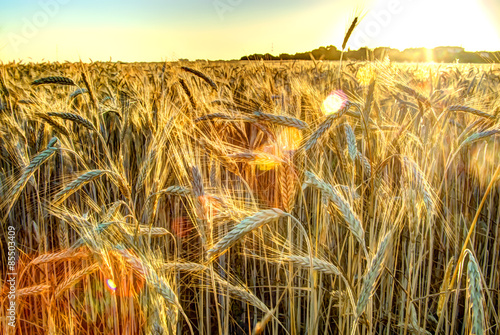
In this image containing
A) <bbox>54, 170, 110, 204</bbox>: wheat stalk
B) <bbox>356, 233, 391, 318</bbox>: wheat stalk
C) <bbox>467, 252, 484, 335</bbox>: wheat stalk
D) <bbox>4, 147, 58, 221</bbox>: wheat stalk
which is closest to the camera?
<bbox>467, 252, 484, 335</bbox>: wheat stalk

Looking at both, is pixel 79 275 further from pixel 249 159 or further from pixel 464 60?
pixel 464 60

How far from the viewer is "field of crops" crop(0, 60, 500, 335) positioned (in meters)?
1.16

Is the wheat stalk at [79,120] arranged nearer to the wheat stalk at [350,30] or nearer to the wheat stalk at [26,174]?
the wheat stalk at [26,174]

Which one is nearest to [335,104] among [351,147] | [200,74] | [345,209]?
[351,147]

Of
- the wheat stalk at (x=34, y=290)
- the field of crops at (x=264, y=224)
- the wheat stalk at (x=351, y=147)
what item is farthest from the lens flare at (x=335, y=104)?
the wheat stalk at (x=34, y=290)

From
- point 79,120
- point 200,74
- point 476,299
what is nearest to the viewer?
point 476,299

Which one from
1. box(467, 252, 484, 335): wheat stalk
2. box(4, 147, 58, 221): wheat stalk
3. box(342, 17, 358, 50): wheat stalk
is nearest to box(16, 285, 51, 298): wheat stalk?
box(4, 147, 58, 221): wheat stalk

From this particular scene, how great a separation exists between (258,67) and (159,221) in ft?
13.1

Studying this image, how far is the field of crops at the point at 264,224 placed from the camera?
3.82 ft

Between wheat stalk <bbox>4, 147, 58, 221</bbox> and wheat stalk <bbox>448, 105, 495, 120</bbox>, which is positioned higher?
wheat stalk <bbox>448, 105, 495, 120</bbox>

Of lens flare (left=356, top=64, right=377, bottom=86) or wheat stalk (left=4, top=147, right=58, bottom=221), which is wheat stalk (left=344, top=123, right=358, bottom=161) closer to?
lens flare (left=356, top=64, right=377, bottom=86)

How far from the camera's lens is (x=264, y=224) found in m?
1.06

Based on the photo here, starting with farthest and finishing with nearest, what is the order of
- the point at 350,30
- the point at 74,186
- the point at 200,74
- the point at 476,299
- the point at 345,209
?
the point at 200,74
the point at 350,30
the point at 74,186
the point at 345,209
the point at 476,299

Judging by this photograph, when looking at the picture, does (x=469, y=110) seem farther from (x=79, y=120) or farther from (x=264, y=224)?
(x=79, y=120)
